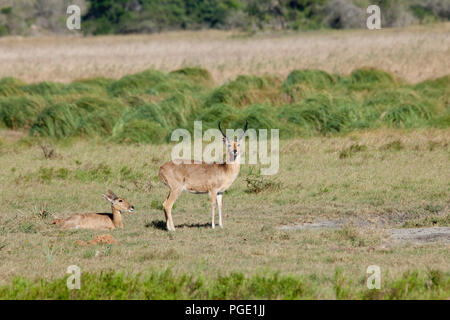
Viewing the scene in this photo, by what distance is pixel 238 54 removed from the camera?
130 ft

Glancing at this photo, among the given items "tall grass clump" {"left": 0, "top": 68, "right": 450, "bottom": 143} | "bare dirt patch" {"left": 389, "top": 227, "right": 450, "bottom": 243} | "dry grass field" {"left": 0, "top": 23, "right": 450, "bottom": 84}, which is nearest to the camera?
"bare dirt patch" {"left": 389, "top": 227, "right": 450, "bottom": 243}

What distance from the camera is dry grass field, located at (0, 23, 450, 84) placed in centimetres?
3156

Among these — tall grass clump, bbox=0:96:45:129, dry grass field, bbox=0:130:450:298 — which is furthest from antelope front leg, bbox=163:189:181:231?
tall grass clump, bbox=0:96:45:129

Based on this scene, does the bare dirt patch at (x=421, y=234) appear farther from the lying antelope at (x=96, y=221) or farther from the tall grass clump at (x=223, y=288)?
the lying antelope at (x=96, y=221)

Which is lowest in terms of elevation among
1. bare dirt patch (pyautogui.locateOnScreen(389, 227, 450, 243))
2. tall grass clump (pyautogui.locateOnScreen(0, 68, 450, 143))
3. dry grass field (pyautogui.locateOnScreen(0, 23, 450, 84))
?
bare dirt patch (pyautogui.locateOnScreen(389, 227, 450, 243))

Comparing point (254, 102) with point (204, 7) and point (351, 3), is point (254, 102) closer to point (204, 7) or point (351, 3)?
point (351, 3)

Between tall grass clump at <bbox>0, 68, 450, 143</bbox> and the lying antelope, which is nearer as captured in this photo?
the lying antelope

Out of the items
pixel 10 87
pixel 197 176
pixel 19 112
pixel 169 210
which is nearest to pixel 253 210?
pixel 197 176

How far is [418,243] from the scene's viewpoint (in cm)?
967

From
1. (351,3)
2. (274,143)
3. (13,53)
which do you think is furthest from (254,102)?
(351,3)

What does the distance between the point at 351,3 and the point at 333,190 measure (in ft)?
153

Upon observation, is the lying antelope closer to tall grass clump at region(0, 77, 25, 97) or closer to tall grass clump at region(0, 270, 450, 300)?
tall grass clump at region(0, 270, 450, 300)

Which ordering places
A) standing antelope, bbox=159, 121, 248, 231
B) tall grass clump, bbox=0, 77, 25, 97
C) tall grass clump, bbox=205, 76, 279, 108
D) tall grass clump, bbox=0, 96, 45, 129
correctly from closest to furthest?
standing antelope, bbox=159, 121, 248, 231
tall grass clump, bbox=0, 96, 45, 129
tall grass clump, bbox=205, 76, 279, 108
tall grass clump, bbox=0, 77, 25, 97

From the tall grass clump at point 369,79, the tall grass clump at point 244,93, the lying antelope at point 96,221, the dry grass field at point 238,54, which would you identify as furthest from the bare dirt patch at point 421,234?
the dry grass field at point 238,54
